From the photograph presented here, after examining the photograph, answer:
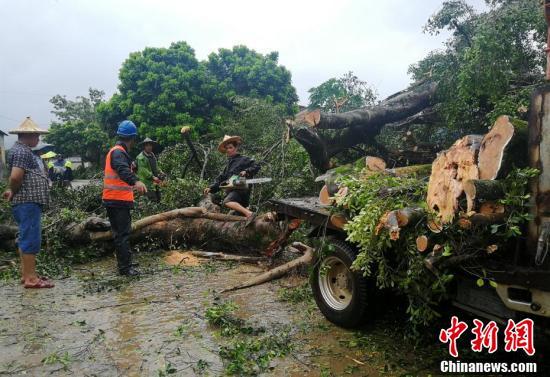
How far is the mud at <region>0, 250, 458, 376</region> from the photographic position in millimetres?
3113

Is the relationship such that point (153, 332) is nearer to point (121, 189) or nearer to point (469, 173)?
point (121, 189)

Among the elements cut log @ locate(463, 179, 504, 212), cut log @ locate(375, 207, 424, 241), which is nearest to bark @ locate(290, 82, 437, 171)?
cut log @ locate(375, 207, 424, 241)

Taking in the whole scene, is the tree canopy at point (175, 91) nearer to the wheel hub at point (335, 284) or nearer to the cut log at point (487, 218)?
the wheel hub at point (335, 284)

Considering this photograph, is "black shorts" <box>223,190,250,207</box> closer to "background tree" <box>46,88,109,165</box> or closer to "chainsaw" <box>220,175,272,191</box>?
"chainsaw" <box>220,175,272,191</box>

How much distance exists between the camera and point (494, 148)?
278 centimetres

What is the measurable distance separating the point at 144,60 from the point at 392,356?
18.7m

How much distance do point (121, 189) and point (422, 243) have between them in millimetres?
3980

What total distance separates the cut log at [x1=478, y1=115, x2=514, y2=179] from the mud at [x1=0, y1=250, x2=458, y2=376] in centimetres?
150

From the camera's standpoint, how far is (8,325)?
3922 millimetres

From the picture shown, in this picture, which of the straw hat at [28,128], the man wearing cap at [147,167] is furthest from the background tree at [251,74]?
the straw hat at [28,128]

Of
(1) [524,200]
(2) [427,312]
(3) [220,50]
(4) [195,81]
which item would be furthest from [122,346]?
(3) [220,50]

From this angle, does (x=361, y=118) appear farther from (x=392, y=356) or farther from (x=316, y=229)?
(x=392, y=356)

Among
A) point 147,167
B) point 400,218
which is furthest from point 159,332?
point 147,167

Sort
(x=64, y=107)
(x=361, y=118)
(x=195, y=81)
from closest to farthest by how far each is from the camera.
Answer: (x=361, y=118) → (x=195, y=81) → (x=64, y=107)
